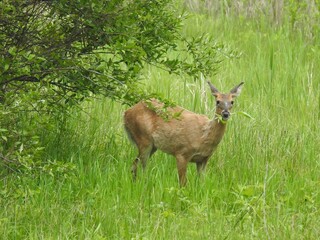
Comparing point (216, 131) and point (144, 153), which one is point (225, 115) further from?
point (144, 153)

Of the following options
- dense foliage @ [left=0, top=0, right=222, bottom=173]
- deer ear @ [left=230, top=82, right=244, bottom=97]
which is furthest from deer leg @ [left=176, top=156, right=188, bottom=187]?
dense foliage @ [left=0, top=0, right=222, bottom=173]

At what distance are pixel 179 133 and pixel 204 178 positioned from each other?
112 centimetres

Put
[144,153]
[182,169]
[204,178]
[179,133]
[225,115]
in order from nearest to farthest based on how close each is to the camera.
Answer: [204,178] < [225,115] < [182,169] < [144,153] < [179,133]

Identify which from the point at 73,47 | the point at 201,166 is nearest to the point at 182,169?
the point at 201,166

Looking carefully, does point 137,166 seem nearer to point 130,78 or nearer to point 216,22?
point 130,78

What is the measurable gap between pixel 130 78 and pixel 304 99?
313 cm

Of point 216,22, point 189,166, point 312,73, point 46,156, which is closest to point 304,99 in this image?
point 312,73

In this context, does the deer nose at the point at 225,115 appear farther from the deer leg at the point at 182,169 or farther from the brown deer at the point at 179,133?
the deer leg at the point at 182,169

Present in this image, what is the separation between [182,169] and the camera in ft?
29.3

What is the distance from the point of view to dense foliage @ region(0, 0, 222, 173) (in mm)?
7633

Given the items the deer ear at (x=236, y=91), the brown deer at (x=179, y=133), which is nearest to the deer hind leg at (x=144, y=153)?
the brown deer at (x=179, y=133)

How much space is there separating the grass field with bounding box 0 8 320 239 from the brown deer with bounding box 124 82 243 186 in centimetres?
14

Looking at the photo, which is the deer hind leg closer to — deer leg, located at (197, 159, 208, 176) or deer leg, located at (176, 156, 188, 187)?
deer leg, located at (176, 156, 188, 187)

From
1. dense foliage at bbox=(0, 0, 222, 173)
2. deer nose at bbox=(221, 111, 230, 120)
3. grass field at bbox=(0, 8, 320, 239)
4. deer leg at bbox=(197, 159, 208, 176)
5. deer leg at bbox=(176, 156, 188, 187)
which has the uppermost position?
dense foliage at bbox=(0, 0, 222, 173)
